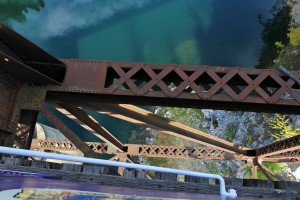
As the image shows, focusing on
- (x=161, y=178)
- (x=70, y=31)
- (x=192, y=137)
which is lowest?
(x=161, y=178)

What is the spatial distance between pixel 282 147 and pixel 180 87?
314 inches

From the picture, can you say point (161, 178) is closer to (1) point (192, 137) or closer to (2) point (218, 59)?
(1) point (192, 137)

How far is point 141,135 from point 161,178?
140 feet

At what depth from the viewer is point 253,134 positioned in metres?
37.6

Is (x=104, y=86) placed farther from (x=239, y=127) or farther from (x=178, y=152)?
(x=239, y=127)

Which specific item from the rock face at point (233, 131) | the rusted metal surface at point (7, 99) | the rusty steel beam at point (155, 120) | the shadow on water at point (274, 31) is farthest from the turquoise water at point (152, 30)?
the rusted metal surface at point (7, 99)

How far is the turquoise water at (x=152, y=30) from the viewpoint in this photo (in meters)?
47.0

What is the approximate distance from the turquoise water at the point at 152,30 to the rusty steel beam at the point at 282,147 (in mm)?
29706

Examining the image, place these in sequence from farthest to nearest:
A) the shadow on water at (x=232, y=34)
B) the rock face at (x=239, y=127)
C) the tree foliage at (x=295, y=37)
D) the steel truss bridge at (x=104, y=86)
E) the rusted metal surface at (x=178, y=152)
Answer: the shadow on water at (x=232, y=34) → the tree foliage at (x=295, y=37) → the rock face at (x=239, y=127) → the rusted metal surface at (x=178, y=152) → the steel truss bridge at (x=104, y=86)

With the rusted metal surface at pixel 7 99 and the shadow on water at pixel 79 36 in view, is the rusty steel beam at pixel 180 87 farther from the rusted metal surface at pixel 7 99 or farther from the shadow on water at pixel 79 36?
the shadow on water at pixel 79 36

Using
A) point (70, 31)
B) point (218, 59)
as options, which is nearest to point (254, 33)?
point (218, 59)

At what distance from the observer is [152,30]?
49.3 meters

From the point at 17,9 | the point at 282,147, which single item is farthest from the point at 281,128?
the point at 17,9

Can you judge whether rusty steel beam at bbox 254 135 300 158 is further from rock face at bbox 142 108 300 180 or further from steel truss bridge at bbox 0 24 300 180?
rock face at bbox 142 108 300 180
